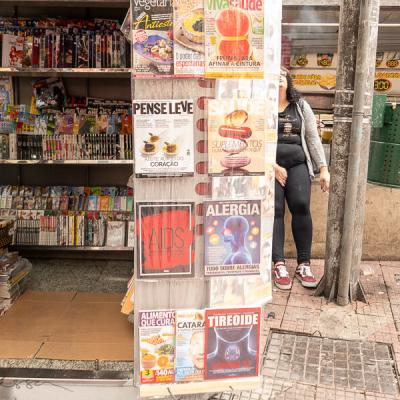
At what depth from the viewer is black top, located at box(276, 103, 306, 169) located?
3648 mm

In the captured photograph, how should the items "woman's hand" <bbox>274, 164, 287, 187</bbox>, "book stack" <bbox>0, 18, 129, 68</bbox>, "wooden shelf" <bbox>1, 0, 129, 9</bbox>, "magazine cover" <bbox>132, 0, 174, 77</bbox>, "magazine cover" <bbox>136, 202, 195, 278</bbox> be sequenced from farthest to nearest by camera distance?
"book stack" <bbox>0, 18, 129, 68</bbox> < "wooden shelf" <bbox>1, 0, 129, 9</bbox> < "woman's hand" <bbox>274, 164, 287, 187</bbox> < "magazine cover" <bbox>136, 202, 195, 278</bbox> < "magazine cover" <bbox>132, 0, 174, 77</bbox>

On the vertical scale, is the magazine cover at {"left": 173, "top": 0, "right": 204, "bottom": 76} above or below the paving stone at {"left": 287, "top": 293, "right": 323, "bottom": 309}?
above

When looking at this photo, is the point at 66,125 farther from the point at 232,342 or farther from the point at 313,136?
the point at 232,342

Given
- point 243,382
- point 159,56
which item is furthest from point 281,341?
point 159,56

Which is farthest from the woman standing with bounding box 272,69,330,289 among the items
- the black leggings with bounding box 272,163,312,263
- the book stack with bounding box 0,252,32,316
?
the book stack with bounding box 0,252,32,316

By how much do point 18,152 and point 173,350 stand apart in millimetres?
2754

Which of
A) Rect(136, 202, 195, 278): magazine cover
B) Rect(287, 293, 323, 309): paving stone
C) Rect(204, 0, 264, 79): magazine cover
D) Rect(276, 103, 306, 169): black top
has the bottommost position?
Rect(287, 293, 323, 309): paving stone

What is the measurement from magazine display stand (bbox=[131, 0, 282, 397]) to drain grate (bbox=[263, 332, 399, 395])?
0.64 m

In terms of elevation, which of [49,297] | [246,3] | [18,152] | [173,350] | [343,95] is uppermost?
[246,3]

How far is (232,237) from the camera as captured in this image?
1924mm

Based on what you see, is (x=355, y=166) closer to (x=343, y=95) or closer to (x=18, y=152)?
(x=343, y=95)

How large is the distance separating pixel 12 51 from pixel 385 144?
11.1 feet

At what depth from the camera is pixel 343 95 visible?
3309 millimetres

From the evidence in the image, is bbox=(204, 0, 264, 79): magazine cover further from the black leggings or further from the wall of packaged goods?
the wall of packaged goods
